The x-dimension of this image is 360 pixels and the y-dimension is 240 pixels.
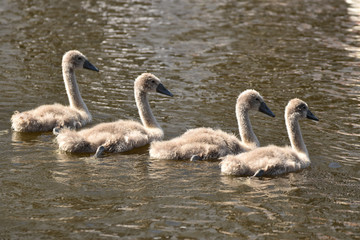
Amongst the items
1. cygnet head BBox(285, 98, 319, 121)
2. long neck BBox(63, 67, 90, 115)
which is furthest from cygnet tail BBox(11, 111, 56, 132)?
cygnet head BBox(285, 98, 319, 121)

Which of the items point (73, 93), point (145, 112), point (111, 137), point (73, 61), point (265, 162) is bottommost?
point (265, 162)

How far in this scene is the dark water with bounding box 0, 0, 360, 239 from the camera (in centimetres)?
857

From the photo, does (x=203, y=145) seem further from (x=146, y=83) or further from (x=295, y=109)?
(x=146, y=83)

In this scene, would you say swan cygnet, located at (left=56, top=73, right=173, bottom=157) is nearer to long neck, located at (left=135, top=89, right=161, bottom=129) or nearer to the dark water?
long neck, located at (left=135, top=89, right=161, bottom=129)

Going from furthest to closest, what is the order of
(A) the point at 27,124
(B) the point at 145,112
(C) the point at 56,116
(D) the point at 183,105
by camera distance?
1. (D) the point at 183,105
2. (C) the point at 56,116
3. (B) the point at 145,112
4. (A) the point at 27,124

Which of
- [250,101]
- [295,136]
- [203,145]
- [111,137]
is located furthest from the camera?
[250,101]

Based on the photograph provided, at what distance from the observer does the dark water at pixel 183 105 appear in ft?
28.1

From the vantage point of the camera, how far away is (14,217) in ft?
27.9

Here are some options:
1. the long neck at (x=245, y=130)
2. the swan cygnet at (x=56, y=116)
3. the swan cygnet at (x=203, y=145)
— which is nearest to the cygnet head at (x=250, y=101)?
the long neck at (x=245, y=130)

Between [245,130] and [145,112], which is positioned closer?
[245,130]

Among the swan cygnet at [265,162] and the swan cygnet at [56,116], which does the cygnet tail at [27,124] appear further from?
the swan cygnet at [265,162]

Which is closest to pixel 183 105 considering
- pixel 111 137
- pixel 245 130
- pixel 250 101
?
pixel 250 101

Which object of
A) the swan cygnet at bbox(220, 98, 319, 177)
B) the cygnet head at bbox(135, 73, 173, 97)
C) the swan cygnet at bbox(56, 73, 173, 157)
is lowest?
the swan cygnet at bbox(220, 98, 319, 177)

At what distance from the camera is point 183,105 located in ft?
45.7
